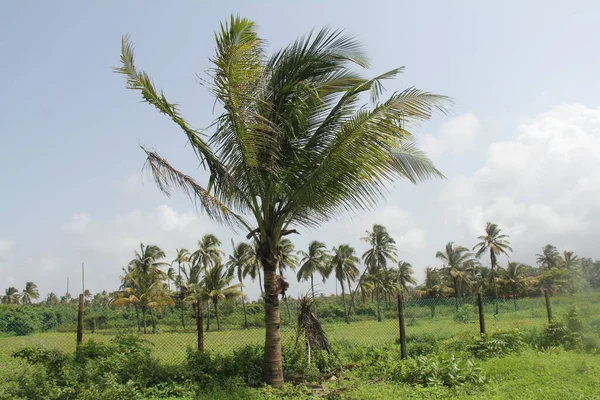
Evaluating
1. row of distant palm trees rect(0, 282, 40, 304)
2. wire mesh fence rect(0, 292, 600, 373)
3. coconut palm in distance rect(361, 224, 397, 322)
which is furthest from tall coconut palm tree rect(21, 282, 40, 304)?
coconut palm in distance rect(361, 224, 397, 322)

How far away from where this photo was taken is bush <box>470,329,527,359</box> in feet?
30.8

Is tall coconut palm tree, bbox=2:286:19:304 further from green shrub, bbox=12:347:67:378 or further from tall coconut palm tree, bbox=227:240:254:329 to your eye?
green shrub, bbox=12:347:67:378

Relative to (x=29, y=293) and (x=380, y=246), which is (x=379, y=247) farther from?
(x=29, y=293)

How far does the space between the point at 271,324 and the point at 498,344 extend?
517cm

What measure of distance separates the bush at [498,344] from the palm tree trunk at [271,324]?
468 centimetres

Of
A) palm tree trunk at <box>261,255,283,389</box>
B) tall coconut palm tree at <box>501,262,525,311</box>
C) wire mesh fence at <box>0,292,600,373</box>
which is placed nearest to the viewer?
palm tree trunk at <box>261,255,283,389</box>

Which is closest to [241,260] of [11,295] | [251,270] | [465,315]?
[251,270]

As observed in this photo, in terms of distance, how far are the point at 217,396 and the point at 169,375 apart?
4.64ft

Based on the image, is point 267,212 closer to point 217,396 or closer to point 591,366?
point 217,396

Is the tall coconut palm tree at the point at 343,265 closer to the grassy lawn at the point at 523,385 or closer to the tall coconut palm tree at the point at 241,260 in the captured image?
the tall coconut palm tree at the point at 241,260

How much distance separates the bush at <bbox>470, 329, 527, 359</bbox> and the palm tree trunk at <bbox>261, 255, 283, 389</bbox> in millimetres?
4679

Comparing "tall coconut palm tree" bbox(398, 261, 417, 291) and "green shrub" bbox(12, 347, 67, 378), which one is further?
"tall coconut palm tree" bbox(398, 261, 417, 291)

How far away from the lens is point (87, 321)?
38.6 m

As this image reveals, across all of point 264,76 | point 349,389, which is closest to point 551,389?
point 349,389
